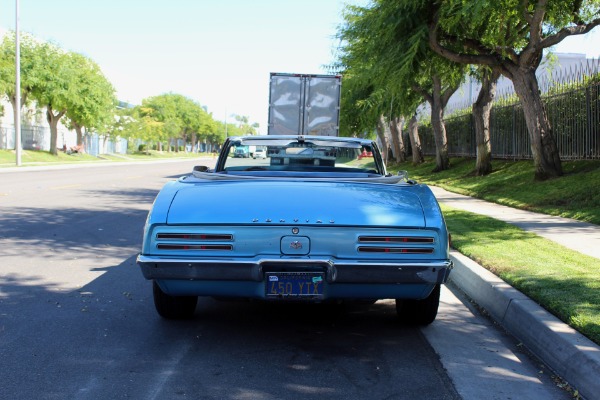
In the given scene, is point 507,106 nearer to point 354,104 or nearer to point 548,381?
point 354,104

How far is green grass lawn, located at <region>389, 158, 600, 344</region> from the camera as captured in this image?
5346 mm

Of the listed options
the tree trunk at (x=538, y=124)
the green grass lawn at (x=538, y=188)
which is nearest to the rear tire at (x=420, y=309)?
the green grass lawn at (x=538, y=188)

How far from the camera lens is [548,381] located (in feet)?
13.6

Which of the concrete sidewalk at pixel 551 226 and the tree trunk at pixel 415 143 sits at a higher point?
the tree trunk at pixel 415 143

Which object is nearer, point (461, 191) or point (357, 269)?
point (357, 269)

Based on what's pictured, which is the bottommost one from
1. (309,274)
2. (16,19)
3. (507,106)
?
(309,274)

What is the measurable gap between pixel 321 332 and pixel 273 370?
100 cm

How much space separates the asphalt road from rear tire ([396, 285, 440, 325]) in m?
0.10

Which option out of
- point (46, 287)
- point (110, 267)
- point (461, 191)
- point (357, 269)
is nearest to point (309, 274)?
point (357, 269)

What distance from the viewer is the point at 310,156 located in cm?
660

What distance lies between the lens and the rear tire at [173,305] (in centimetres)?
519

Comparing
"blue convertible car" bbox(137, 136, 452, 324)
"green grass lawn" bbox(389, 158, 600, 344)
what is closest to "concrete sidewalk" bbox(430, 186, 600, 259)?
"green grass lawn" bbox(389, 158, 600, 344)

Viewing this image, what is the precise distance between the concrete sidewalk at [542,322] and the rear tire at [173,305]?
262cm

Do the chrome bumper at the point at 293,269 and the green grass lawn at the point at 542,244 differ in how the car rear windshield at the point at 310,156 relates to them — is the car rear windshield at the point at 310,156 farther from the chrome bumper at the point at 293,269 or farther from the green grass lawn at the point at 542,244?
the chrome bumper at the point at 293,269
